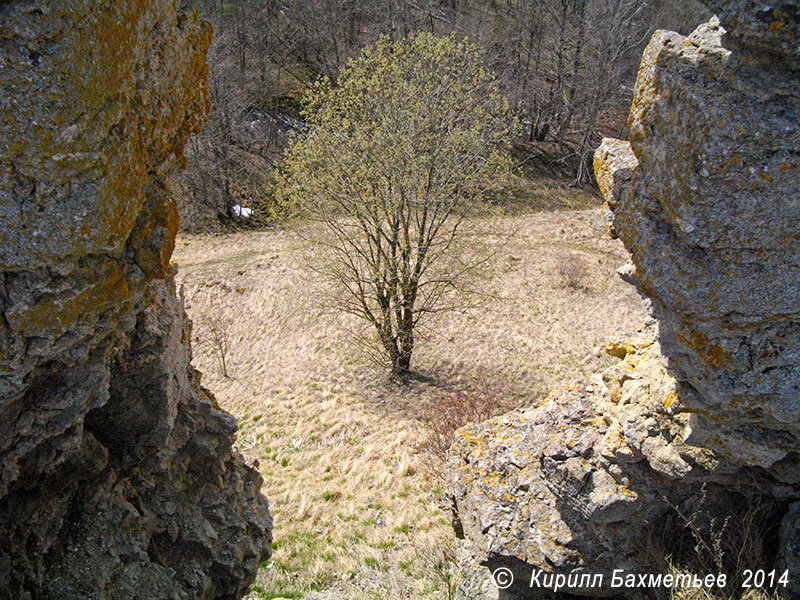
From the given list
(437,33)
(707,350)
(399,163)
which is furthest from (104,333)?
(437,33)

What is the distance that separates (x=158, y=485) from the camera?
5.80 m

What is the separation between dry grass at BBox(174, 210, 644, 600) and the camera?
922cm

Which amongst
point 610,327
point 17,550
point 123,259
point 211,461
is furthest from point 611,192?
point 610,327

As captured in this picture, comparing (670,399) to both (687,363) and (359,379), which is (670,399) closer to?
(687,363)

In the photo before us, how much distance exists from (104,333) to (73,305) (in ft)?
1.45

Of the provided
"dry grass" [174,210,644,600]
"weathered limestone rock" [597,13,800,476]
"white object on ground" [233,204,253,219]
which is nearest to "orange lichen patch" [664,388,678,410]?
"weathered limestone rock" [597,13,800,476]

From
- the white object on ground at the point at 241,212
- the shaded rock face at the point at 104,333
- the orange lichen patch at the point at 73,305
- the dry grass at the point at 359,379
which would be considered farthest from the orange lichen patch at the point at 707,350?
the white object on ground at the point at 241,212

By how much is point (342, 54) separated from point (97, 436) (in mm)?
29840

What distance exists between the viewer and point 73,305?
3.72m

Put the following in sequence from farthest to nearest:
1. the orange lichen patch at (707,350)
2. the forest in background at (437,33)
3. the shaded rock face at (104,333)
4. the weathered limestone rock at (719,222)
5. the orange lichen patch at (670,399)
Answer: the forest in background at (437,33)
the orange lichen patch at (670,399)
the orange lichen patch at (707,350)
the weathered limestone rock at (719,222)
the shaded rock face at (104,333)

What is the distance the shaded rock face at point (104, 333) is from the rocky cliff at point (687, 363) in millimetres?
3438

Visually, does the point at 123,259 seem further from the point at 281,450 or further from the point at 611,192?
the point at 281,450

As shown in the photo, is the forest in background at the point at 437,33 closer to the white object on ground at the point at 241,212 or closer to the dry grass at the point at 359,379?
the white object on ground at the point at 241,212

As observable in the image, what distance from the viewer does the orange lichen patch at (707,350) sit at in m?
4.45
